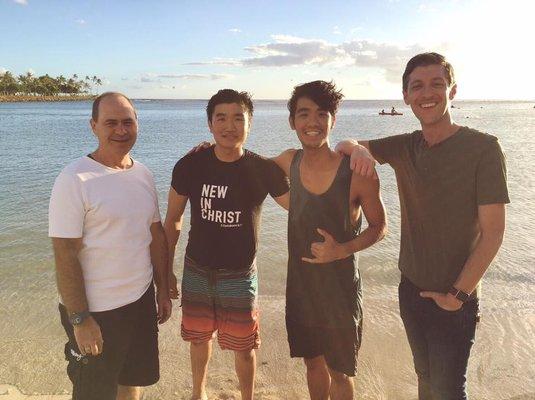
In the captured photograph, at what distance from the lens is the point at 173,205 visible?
12.0 ft

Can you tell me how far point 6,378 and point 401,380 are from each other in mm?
4304

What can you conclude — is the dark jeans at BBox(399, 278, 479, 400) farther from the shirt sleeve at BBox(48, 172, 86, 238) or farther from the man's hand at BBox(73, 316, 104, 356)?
the shirt sleeve at BBox(48, 172, 86, 238)

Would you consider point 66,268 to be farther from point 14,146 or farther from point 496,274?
point 14,146

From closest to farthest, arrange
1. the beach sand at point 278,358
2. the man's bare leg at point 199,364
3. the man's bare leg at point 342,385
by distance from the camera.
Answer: the man's bare leg at point 342,385, the man's bare leg at point 199,364, the beach sand at point 278,358

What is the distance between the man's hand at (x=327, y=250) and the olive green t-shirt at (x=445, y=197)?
0.55m

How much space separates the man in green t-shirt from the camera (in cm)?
262

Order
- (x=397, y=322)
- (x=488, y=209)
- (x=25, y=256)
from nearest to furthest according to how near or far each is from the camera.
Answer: (x=488, y=209)
(x=397, y=322)
(x=25, y=256)

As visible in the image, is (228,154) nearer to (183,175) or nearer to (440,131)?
(183,175)

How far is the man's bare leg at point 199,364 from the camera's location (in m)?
3.77

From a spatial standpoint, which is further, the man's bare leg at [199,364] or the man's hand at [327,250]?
the man's bare leg at [199,364]

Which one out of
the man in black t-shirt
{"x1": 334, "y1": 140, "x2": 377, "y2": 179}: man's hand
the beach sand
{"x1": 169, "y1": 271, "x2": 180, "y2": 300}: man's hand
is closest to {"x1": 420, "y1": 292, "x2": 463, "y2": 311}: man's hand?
{"x1": 334, "y1": 140, "x2": 377, "y2": 179}: man's hand

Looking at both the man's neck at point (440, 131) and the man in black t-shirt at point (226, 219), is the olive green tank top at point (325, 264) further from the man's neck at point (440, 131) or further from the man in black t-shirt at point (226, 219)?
the man's neck at point (440, 131)

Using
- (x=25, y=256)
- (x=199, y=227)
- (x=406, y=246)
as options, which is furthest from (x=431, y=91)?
(x=25, y=256)

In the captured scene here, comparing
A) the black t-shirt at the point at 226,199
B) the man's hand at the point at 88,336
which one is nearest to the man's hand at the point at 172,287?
the black t-shirt at the point at 226,199
